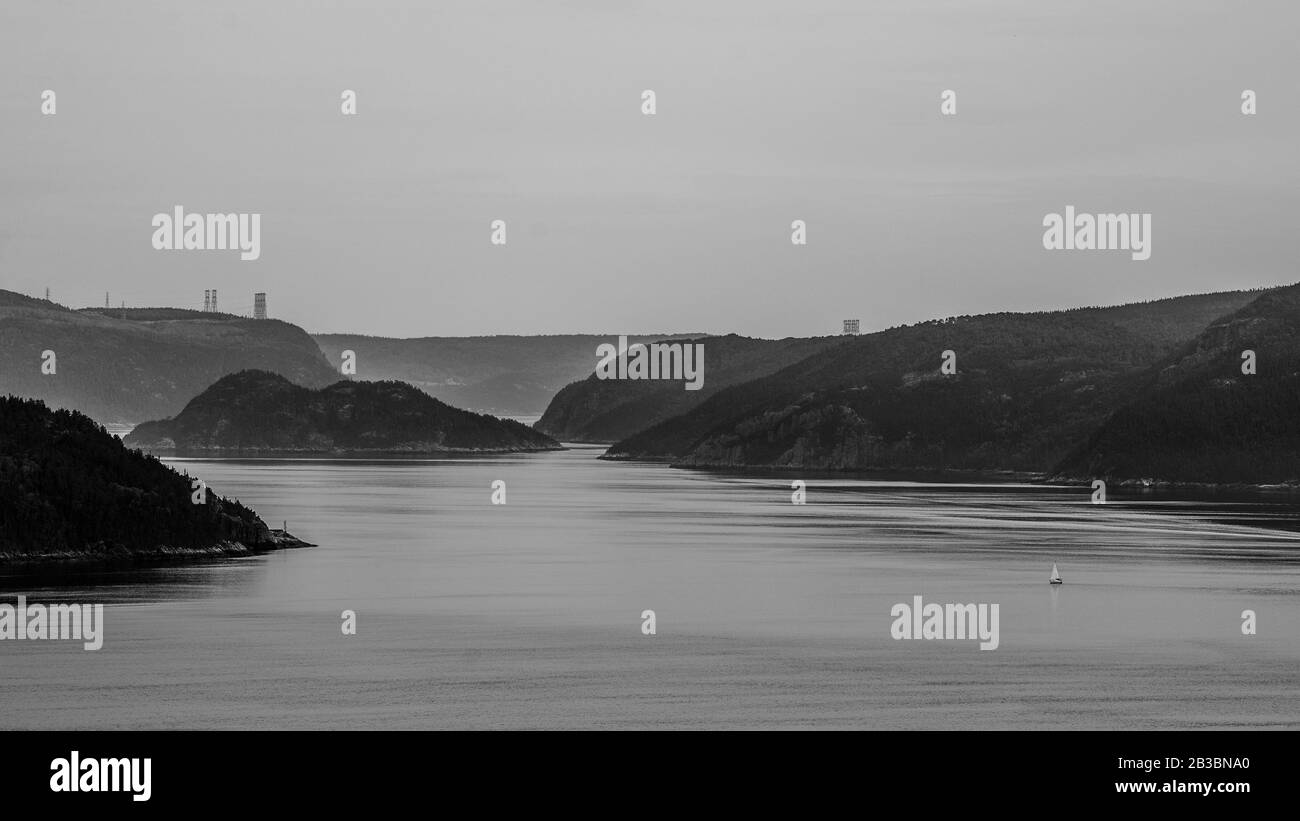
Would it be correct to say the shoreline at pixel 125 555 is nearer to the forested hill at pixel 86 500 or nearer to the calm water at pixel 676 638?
the forested hill at pixel 86 500

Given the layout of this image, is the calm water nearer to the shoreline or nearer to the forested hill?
the shoreline

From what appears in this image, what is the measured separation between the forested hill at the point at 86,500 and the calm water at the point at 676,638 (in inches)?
174

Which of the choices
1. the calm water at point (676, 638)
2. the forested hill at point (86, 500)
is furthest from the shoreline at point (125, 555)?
the calm water at point (676, 638)

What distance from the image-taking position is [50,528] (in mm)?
93438

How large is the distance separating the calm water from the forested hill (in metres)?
4.42

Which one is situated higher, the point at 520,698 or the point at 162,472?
the point at 162,472

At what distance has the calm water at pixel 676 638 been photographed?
52.6 meters

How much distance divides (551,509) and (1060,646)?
106347 millimetres

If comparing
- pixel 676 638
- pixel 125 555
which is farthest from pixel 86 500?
pixel 676 638

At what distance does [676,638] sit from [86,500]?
4025 centimetres
